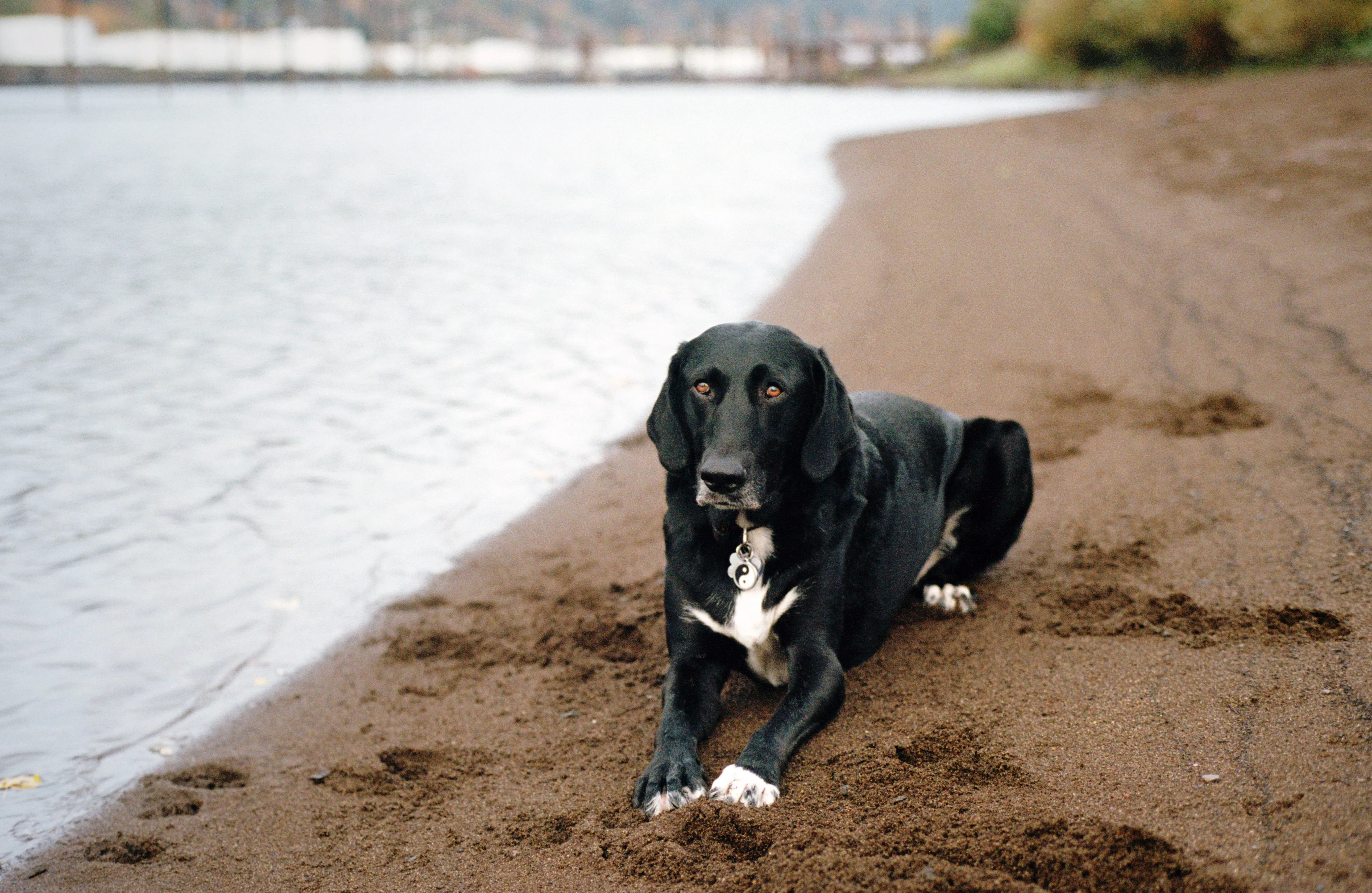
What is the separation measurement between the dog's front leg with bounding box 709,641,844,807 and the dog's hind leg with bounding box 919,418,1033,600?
108cm

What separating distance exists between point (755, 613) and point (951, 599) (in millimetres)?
1303

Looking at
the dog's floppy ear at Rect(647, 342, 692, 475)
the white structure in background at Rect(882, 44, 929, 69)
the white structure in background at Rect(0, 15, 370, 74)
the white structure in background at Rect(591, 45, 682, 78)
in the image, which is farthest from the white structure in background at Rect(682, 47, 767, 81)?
the dog's floppy ear at Rect(647, 342, 692, 475)

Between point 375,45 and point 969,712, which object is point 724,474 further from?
point 375,45

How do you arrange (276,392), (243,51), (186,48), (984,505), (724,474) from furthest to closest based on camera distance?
(243,51), (186,48), (276,392), (984,505), (724,474)

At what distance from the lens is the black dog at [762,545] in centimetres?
342

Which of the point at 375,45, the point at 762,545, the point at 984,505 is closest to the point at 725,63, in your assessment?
the point at 375,45

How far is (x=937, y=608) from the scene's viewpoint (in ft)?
15.3

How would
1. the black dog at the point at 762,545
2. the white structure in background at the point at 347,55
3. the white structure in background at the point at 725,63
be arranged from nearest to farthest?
the black dog at the point at 762,545 < the white structure in background at the point at 347,55 < the white structure in background at the point at 725,63

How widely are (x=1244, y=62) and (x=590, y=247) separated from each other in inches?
1282

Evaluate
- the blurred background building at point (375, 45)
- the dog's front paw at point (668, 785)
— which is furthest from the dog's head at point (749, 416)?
the blurred background building at point (375, 45)

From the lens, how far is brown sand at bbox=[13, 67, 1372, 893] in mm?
2934

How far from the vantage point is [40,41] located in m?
102

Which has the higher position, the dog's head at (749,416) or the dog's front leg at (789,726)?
the dog's head at (749,416)

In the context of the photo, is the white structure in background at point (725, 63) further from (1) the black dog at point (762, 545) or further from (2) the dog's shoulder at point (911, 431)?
(1) the black dog at point (762, 545)
